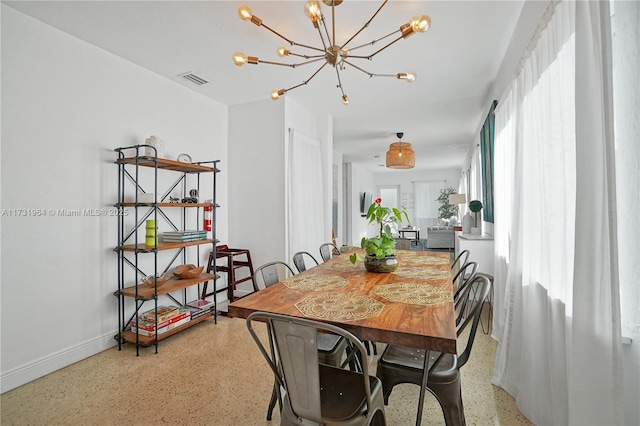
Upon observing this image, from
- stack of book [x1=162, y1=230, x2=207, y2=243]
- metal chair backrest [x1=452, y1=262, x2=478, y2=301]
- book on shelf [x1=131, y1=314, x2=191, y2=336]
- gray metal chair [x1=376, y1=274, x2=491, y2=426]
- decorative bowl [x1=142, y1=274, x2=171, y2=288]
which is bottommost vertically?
book on shelf [x1=131, y1=314, x2=191, y2=336]

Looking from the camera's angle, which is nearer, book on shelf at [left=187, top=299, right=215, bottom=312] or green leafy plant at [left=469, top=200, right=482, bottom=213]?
book on shelf at [left=187, top=299, right=215, bottom=312]

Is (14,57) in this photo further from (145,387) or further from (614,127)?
(614,127)

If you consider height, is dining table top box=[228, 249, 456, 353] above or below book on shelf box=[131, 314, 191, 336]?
above

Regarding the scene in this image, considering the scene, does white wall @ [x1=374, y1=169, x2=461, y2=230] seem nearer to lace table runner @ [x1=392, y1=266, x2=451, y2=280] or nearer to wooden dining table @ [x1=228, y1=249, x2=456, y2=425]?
lace table runner @ [x1=392, y1=266, x2=451, y2=280]

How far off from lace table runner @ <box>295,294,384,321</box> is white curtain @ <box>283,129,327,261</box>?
236cm

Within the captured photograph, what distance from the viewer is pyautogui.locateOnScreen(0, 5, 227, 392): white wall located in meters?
2.09

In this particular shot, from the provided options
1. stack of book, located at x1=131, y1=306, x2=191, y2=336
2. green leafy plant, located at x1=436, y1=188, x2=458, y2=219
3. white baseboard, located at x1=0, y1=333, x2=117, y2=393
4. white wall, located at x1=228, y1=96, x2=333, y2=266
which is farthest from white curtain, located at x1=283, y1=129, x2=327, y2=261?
green leafy plant, located at x1=436, y1=188, x2=458, y2=219

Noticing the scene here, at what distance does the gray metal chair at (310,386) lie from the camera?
3.29 feet

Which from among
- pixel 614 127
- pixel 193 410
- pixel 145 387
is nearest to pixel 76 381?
pixel 145 387

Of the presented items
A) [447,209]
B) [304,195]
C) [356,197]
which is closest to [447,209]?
[447,209]

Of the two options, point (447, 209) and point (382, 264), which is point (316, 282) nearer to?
point (382, 264)

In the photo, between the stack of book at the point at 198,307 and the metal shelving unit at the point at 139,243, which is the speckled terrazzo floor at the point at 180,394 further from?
the stack of book at the point at 198,307

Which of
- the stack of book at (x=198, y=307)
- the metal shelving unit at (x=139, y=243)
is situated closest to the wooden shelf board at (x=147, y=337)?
the metal shelving unit at (x=139, y=243)

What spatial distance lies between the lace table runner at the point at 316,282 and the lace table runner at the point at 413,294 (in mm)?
262
